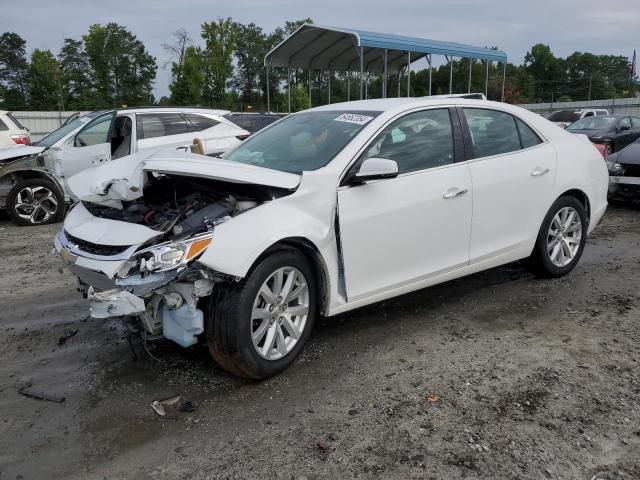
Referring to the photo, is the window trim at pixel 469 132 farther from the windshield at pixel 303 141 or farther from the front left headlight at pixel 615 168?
the front left headlight at pixel 615 168

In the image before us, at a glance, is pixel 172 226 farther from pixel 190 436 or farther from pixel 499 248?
pixel 499 248

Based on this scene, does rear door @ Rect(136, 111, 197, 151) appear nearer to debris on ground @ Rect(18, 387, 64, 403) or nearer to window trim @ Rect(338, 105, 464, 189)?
window trim @ Rect(338, 105, 464, 189)

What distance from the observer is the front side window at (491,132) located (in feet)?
14.6

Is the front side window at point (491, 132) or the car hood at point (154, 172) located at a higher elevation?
the front side window at point (491, 132)

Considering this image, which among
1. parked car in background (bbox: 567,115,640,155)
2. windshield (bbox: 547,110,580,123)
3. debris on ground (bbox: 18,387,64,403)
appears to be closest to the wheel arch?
debris on ground (bbox: 18,387,64,403)

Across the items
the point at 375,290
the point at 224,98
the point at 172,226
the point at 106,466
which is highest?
the point at 224,98

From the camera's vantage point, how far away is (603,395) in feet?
10.4

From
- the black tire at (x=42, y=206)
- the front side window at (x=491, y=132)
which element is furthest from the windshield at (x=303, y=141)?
the black tire at (x=42, y=206)

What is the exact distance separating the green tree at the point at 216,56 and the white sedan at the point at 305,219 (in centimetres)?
4597

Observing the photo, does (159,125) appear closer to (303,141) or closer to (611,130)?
(303,141)

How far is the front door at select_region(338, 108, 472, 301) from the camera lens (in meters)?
3.66

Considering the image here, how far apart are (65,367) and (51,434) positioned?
845 millimetres

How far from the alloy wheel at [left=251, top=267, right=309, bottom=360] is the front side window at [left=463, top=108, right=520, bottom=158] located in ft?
6.40

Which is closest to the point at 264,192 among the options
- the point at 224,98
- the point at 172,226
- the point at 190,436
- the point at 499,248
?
the point at 172,226
